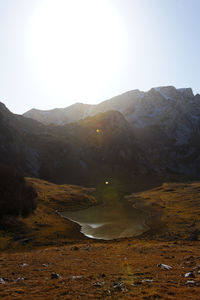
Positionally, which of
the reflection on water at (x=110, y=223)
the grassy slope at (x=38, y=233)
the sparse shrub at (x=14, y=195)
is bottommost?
the reflection on water at (x=110, y=223)

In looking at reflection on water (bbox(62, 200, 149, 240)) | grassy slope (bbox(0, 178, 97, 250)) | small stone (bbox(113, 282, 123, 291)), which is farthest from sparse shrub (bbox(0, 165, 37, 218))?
small stone (bbox(113, 282, 123, 291))

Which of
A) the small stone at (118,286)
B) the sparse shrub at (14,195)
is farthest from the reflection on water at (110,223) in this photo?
the small stone at (118,286)

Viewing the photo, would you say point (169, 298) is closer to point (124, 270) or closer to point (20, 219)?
point (124, 270)

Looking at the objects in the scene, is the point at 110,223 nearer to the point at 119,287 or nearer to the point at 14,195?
the point at 14,195

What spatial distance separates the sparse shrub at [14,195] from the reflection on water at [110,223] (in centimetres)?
1543

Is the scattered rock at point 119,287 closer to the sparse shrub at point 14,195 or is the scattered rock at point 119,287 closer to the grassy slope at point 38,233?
the grassy slope at point 38,233

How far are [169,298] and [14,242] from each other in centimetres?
4280

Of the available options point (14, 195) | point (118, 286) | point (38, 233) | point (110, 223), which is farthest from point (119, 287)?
point (14, 195)

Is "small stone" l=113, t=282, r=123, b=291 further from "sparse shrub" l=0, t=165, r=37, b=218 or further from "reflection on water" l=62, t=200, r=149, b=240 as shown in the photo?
"sparse shrub" l=0, t=165, r=37, b=218

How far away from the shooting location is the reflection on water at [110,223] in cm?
6062

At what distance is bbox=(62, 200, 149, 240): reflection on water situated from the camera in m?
60.6

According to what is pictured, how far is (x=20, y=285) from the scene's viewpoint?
15492 millimetres

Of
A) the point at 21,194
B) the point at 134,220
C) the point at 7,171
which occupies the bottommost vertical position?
the point at 134,220

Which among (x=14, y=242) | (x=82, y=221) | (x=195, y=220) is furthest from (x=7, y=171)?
(x=195, y=220)
